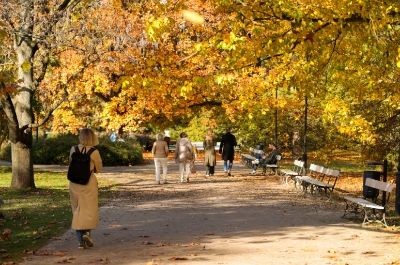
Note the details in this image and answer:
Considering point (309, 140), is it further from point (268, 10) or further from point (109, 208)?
point (268, 10)

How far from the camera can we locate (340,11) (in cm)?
1073

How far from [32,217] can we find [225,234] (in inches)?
172

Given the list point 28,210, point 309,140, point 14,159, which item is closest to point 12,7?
point 14,159

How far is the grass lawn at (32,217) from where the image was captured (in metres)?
9.99

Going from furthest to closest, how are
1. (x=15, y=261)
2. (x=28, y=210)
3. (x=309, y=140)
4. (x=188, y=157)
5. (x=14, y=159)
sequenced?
(x=309, y=140) → (x=188, y=157) → (x=14, y=159) → (x=28, y=210) → (x=15, y=261)

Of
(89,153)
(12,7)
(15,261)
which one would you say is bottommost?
(15,261)

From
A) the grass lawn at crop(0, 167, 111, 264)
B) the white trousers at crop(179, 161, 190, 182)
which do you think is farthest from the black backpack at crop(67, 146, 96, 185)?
the white trousers at crop(179, 161, 190, 182)

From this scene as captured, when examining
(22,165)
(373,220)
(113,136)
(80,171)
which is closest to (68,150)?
(113,136)

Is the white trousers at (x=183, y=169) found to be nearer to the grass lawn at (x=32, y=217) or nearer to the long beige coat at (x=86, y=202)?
the grass lawn at (x=32, y=217)

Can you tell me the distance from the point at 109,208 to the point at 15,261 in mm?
6586

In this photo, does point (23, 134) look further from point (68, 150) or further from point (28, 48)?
point (68, 150)

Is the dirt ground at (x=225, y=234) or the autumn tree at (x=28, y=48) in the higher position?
the autumn tree at (x=28, y=48)

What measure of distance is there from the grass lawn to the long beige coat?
79 centimetres

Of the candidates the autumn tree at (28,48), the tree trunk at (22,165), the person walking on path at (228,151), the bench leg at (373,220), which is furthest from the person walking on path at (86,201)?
the person walking on path at (228,151)
